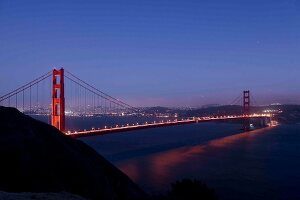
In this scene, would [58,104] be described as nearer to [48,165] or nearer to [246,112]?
[48,165]

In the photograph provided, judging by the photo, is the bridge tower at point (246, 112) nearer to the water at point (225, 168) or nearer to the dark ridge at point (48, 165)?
the water at point (225, 168)

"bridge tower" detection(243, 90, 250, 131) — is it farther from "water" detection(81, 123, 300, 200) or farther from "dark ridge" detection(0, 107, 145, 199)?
"dark ridge" detection(0, 107, 145, 199)

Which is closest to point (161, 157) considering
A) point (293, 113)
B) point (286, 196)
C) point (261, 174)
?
point (261, 174)

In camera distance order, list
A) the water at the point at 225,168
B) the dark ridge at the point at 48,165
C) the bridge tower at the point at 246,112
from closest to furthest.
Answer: the dark ridge at the point at 48,165 < the water at the point at 225,168 < the bridge tower at the point at 246,112

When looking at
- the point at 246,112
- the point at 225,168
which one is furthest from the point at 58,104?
the point at 246,112

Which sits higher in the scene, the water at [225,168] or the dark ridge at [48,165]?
the dark ridge at [48,165]

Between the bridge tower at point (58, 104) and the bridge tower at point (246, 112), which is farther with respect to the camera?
the bridge tower at point (246, 112)

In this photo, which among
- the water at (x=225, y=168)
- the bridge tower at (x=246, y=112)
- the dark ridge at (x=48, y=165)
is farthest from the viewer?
the bridge tower at (x=246, y=112)

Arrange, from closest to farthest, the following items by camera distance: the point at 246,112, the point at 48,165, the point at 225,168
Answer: the point at 48,165
the point at 225,168
the point at 246,112

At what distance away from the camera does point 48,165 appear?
45.9ft

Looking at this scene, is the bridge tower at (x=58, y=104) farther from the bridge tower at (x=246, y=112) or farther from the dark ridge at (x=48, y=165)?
the bridge tower at (x=246, y=112)

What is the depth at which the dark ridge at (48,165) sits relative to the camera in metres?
12.8

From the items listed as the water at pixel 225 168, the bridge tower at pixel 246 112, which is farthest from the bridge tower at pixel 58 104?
the bridge tower at pixel 246 112

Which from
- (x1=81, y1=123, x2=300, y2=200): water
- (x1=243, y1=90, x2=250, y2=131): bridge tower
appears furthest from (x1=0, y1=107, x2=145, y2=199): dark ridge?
(x1=243, y1=90, x2=250, y2=131): bridge tower
